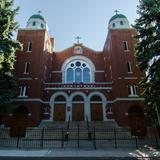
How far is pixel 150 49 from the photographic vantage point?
661 inches

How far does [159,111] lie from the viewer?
56.4 ft

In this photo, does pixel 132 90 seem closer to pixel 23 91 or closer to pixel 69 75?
pixel 69 75

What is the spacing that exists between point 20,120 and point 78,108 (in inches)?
287

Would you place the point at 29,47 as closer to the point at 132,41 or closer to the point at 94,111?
the point at 94,111

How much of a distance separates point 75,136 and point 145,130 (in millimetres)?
8807

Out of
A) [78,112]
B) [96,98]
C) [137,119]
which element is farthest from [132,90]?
[78,112]

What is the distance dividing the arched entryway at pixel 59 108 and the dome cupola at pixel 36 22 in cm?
1087

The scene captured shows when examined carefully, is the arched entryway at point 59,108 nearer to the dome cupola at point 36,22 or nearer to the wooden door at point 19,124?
the wooden door at point 19,124

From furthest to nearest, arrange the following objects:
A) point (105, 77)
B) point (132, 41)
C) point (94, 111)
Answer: point (105, 77) → point (132, 41) → point (94, 111)

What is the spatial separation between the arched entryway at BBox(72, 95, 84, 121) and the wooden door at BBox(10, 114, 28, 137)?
19.7 feet

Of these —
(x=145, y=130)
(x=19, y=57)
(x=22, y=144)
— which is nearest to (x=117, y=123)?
(x=145, y=130)

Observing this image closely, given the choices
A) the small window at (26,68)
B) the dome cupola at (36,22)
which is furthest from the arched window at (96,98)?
the dome cupola at (36,22)

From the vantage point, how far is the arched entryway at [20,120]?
917 inches

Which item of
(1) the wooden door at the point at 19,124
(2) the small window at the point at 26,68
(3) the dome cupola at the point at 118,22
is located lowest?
(1) the wooden door at the point at 19,124
